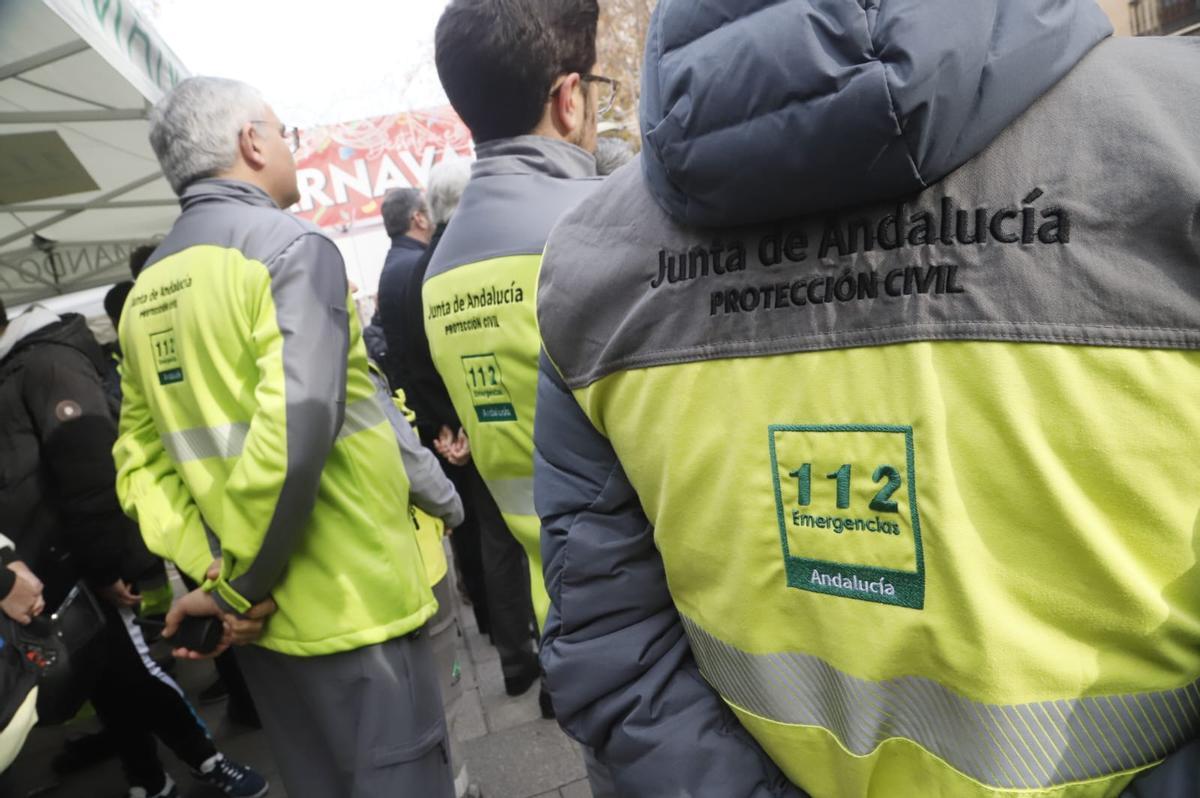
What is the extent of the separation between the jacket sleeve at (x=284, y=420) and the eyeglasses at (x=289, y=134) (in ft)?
1.59

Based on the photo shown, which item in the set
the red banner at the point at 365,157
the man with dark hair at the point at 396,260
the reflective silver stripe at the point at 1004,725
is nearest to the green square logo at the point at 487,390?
the reflective silver stripe at the point at 1004,725

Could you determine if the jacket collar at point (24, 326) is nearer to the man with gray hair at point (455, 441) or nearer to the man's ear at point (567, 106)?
the man with gray hair at point (455, 441)

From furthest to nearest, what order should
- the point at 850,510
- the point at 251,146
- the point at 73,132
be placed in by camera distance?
the point at 73,132 < the point at 251,146 < the point at 850,510

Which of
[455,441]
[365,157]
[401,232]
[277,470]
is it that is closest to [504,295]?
[277,470]

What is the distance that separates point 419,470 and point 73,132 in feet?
15.4

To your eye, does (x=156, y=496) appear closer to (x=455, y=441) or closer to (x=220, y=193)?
(x=220, y=193)

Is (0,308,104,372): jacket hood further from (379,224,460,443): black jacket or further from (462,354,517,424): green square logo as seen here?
(462,354,517,424): green square logo

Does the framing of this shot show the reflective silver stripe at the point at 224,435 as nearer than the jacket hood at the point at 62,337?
Yes

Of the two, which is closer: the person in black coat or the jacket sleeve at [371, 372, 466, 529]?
A: the jacket sleeve at [371, 372, 466, 529]

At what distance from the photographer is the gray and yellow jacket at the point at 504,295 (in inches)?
69.0

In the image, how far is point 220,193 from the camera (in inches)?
76.8

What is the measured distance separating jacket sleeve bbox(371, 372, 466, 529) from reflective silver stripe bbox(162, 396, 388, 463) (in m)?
0.10

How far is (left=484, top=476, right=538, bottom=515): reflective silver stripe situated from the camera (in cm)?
192

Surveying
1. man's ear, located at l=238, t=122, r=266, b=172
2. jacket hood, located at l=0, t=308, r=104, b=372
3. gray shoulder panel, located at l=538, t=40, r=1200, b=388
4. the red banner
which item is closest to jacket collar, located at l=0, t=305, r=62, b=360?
jacket hood, located at l=0, t=308, r=104, b=372
